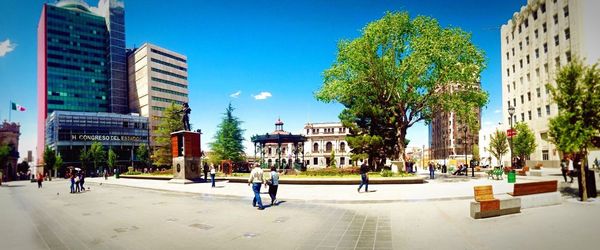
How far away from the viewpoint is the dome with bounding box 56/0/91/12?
355 feet

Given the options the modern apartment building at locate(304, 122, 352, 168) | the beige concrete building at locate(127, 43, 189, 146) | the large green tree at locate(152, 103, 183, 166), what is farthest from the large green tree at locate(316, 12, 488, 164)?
the beige concrete building at locate(127, 43, 189, 146)

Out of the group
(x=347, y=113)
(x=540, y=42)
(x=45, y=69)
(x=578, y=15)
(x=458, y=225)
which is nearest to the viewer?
(x=458, y=225)

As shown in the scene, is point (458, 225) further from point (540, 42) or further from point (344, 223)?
point (540, 42)

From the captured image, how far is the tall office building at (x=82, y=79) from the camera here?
8131 cm

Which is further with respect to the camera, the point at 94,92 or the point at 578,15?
the point at 94,92

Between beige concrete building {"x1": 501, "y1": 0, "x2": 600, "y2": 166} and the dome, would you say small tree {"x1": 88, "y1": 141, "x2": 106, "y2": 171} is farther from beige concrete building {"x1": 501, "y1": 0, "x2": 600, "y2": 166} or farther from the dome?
beige concrete building {"x1": 501, "y1": 0, "x2": 600, "y2": 166}

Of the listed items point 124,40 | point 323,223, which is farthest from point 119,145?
point 323,223

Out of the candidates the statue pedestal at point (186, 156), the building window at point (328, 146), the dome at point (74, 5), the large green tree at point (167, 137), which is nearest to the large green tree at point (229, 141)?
the large green tree at point (167, 137)

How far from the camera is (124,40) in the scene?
111125mm

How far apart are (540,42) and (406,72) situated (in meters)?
30.9

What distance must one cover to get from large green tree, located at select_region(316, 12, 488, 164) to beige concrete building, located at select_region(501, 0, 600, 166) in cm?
1612

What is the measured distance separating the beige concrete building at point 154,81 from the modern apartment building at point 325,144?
46.0 meters

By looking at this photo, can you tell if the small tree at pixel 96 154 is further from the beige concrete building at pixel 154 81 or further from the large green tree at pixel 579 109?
the large green tree at pixel 579 109

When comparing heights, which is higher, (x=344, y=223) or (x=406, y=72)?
(x=406, y=72)
